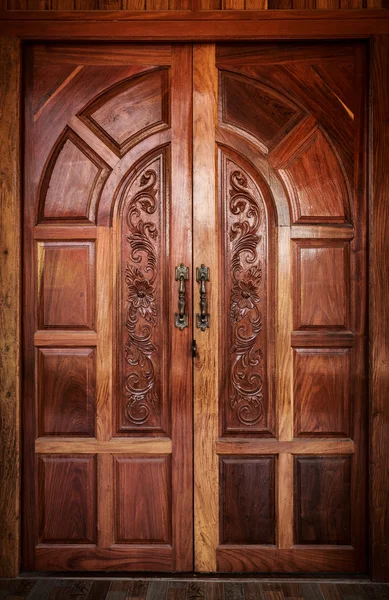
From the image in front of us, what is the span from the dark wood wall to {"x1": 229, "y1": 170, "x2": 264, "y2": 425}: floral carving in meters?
0.68

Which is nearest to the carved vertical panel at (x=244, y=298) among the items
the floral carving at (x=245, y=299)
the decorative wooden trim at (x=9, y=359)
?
the floral carving at (x=245, y=299)

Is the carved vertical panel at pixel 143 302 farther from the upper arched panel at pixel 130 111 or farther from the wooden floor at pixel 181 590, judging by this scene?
the wooden floor at pixel 181 590

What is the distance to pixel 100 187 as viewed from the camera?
244cm

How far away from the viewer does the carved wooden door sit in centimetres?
242

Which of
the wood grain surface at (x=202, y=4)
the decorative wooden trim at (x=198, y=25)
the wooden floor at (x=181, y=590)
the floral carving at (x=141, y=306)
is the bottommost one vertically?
the wooden floor at (x=181, y=590)

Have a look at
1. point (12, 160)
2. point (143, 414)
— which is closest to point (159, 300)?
point (143, 414)

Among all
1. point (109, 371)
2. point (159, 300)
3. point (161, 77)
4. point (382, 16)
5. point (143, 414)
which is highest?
point (382, 16)

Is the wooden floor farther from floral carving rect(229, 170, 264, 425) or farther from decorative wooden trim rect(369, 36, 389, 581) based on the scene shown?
floral carving rect(229, 170, 264, 425)

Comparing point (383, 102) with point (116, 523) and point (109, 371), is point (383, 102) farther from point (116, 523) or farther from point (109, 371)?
point (116, 523)

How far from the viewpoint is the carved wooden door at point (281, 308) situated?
7.94 ft

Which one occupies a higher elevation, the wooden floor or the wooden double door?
the wooden double door

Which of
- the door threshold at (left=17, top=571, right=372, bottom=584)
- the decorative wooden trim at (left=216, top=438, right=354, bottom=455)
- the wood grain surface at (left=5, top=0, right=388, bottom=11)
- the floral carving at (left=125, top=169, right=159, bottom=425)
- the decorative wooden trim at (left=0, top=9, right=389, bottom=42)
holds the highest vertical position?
the wood grain surface at (left=5, top=0, right=388, bottom=11)

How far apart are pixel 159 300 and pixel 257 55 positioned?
1116 mm

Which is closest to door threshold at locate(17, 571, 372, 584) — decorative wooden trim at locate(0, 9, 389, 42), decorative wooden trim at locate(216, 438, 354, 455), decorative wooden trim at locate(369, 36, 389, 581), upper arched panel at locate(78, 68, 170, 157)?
decorative wooden trim at locate(369, 36, 389, 581)
